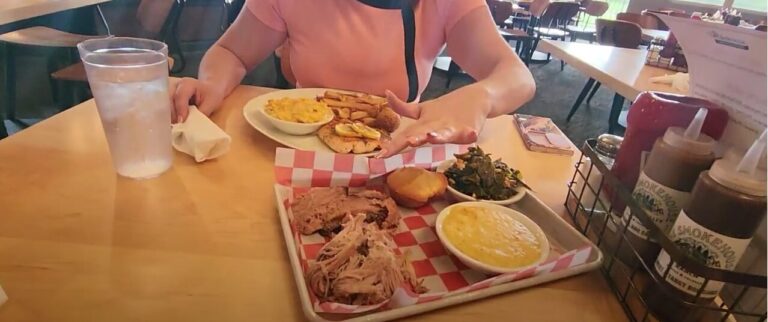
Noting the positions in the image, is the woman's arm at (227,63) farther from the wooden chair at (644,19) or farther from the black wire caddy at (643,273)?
the wooden chair at (644,19)

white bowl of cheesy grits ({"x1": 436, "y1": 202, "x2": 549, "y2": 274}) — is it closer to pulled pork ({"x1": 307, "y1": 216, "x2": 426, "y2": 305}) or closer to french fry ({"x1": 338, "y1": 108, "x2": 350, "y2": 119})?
pulled pork ({"x1": 307, "y1": 216, "x2": 426, "y2": 305})

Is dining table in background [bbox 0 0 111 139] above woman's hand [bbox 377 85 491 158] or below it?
below

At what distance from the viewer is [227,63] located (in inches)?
48.3

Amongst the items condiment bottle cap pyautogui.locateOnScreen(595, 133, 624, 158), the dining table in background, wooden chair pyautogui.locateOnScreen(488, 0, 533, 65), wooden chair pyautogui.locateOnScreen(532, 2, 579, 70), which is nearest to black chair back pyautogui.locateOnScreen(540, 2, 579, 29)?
wooden chair pyautogui.locateOnScreen(532, 2, 579, 70)

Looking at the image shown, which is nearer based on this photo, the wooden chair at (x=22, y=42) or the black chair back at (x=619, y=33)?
the wooden chair at (x=22, y=42)

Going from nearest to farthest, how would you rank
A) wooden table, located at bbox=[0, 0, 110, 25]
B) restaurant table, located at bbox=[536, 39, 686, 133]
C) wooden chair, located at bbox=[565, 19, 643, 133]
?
restaurant table, located at bbox=[536, 39, 686, 133], wooden table, located at bbox=[0, 0, 110, 25], wooden chair, located at bbox=[565, 19, 643, 133]

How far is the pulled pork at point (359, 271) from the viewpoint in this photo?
1.70 feet

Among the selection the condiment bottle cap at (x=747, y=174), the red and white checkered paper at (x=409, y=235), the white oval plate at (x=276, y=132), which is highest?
the condiment bottle cap at (x=747, y=174)

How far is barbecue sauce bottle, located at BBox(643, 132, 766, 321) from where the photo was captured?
0.45 m

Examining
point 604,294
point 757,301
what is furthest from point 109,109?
point 757,301

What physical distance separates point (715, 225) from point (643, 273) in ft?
0.43

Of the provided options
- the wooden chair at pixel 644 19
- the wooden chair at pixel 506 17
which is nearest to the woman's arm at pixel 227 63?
the wooden chair at pixel 644 19

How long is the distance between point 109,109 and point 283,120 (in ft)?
1.08

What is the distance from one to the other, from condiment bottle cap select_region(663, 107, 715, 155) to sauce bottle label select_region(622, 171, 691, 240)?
0.05m
